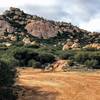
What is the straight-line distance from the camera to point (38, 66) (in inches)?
2202

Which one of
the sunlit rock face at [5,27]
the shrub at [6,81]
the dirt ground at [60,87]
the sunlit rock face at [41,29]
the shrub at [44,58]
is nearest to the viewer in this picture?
the shrub at [6,81]

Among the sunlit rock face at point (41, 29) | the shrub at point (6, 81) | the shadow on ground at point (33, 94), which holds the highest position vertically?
the sunlit rock face at point (41, 29)

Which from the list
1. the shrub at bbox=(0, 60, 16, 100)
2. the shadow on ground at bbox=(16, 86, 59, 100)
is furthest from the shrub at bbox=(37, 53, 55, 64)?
the shrub at bbox=(0, 60, 16, 100)

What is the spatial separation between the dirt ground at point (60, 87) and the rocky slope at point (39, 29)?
49.1 m

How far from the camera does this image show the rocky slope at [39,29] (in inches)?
3723

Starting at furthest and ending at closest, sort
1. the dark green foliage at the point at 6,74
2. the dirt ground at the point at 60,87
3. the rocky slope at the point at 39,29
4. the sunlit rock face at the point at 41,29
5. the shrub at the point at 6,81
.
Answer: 1. the rocky slope at the point at 39,29
2. the sunlit rock face at the point at 41,29
3. the dirt ground at the point at 60,87
4. the dark green foliage at the point at 6,74
5. the shrub at the point at 6,81

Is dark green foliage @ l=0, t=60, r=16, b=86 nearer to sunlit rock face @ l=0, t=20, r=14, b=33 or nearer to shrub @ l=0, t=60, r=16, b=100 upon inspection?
shrub @ l=0, t=60, r=16, b=100

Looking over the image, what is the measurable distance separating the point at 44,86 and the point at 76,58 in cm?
2043

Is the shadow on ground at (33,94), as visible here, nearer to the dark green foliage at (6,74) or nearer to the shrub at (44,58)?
the dark green foliage at (6,74)

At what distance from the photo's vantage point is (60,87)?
37594 mm

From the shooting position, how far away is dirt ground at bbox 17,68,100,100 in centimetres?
3375

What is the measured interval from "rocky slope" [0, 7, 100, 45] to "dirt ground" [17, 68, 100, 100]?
49.1 meters

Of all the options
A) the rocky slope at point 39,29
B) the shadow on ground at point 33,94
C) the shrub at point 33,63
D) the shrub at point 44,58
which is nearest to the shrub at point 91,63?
the shrub at point 44,58

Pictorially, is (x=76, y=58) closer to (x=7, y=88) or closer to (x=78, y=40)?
(x=7, y=88)
